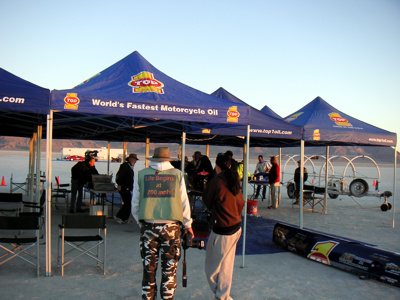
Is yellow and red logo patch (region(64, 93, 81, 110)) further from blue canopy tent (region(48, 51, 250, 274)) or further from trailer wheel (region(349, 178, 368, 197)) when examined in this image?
trailer wheel (region(349, 178, 368, 197))

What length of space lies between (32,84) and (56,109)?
44 cm

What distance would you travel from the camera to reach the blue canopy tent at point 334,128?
9.15m

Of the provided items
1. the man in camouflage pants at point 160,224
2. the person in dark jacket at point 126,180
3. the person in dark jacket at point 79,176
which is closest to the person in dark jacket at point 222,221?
the man in camouflage pants at point 160,224

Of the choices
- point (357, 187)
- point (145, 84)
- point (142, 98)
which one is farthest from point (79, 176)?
point (357, 187)

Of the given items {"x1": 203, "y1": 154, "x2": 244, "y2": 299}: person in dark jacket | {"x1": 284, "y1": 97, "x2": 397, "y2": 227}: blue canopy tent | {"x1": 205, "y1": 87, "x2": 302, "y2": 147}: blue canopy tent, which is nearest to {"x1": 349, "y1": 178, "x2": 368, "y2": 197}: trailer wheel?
{"x1": 284, "y1": 97, "x2": 397, "y2": 227}: blue canopy tent

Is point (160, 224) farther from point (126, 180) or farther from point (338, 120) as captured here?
point (338, 120)

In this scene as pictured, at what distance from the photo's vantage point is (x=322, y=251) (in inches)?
250

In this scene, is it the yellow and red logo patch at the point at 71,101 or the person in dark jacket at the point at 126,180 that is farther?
the person in dark jacket at the point at 126,180

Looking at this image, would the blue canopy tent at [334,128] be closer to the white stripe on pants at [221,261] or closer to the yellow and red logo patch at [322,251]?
the yellow and red logo patch at [322,251]

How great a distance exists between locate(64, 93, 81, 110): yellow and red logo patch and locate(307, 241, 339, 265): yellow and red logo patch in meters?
4.55

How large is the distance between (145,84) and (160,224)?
123 inches

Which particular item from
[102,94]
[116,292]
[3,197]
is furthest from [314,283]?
[3,197]

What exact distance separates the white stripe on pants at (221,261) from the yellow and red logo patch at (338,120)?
663 centimetres

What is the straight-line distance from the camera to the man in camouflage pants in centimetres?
369
